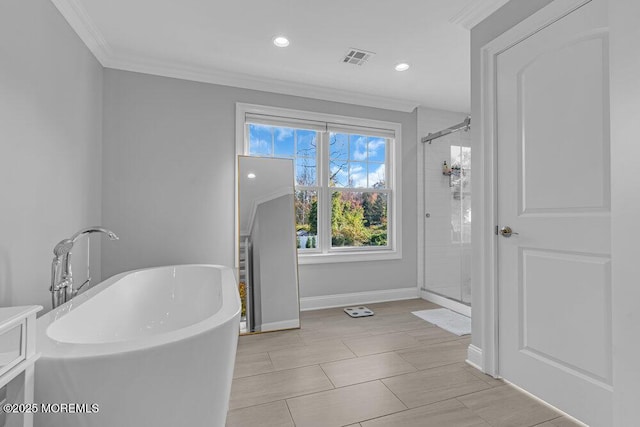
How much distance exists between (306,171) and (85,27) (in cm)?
220

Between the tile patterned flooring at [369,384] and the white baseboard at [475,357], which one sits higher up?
the white baseboard at [475,357]

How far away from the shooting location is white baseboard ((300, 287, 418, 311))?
11.2ft

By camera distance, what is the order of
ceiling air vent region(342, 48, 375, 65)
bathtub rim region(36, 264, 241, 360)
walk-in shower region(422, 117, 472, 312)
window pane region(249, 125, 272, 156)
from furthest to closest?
walk-in shower region(422, 117, 472, 312)
window pane region(249, 125, 272, 156)
ceiling air vent region(342, 48, 375, 65)
bathtub rim region(36, 264, 241, 360)

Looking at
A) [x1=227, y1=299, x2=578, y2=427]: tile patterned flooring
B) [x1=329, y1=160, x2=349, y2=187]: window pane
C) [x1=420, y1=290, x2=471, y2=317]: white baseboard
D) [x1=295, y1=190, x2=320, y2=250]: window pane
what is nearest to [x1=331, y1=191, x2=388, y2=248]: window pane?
[x1=329, y1=160, x2=349, y2=187]: window pane

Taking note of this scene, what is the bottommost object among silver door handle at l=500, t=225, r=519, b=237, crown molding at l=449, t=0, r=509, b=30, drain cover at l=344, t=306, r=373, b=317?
drain cover at l=344, t=306, r=373, b=317

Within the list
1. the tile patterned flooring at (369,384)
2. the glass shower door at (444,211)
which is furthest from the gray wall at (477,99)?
the glass shower door at (444,211)

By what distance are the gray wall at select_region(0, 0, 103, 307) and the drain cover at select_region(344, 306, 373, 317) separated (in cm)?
241

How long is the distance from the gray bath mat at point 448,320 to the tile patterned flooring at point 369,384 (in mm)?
130

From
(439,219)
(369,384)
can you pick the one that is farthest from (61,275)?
(439,219)

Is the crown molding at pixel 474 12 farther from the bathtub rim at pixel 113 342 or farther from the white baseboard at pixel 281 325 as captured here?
the white baseboard at pixel 281 325

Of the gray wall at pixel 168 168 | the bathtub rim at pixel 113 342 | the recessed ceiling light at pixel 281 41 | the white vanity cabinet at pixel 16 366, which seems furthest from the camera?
the gray wall at pixel 168 168

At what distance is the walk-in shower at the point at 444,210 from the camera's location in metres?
3.60

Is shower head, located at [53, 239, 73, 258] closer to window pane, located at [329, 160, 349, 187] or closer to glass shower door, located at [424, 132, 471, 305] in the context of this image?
window pane, located at [329, 160, 349, 187]

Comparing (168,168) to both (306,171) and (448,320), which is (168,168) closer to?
(306,171)
